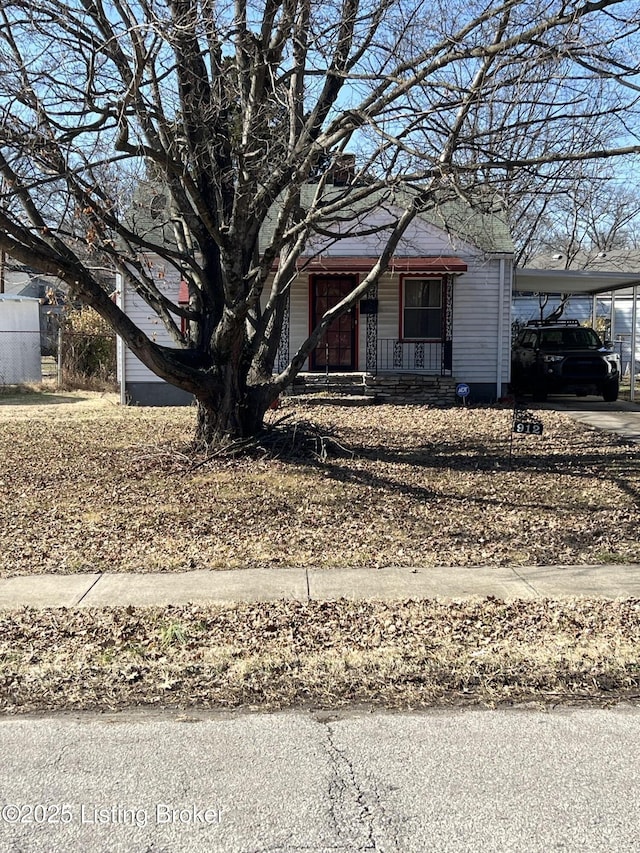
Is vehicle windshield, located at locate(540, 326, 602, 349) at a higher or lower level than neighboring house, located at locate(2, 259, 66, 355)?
lower

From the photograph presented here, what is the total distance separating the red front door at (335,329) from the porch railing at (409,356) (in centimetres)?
75

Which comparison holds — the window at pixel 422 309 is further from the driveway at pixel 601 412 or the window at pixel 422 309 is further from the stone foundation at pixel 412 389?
the driveway at pixel 601 412

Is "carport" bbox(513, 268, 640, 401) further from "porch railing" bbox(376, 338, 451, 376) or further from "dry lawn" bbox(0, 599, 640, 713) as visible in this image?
"dry lawn" bbox(0, 599, 640, 713)

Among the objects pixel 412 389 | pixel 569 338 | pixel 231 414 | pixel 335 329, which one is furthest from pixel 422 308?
pixel 231 414

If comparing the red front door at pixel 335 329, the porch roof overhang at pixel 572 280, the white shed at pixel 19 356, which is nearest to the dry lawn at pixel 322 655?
the porch roof overhang at pixel 572 280

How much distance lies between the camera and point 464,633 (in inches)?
197

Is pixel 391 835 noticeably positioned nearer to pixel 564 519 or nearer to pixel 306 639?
pixel 306 639

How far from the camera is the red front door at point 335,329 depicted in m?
18.8

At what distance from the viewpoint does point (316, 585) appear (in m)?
5.99

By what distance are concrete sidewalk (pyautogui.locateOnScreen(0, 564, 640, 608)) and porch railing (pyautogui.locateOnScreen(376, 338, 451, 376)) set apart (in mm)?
12333

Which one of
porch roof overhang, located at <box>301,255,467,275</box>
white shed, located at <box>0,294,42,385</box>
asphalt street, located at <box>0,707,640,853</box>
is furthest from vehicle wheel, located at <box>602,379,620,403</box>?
white shed, located at <box>0,294,42,385</box>

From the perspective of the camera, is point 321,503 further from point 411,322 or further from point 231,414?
point 411,322

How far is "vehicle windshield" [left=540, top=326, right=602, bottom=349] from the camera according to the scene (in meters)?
18.9

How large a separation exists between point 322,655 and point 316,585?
1.33 meters
